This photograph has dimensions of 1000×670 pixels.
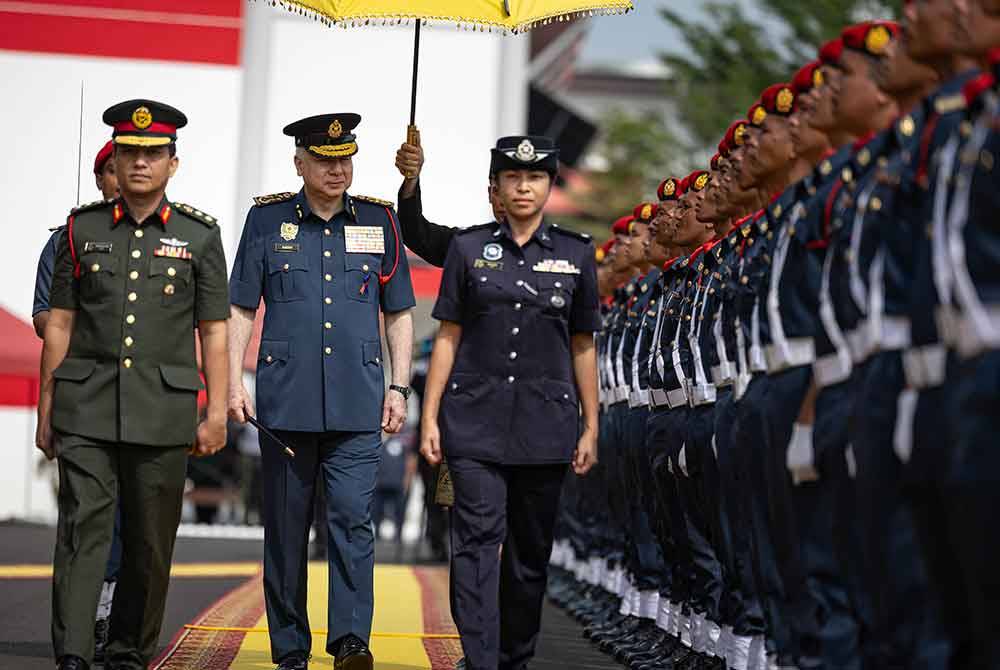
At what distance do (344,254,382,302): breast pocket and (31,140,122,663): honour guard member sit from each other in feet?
3.59

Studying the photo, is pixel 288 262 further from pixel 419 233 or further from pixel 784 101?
pixel 784 101

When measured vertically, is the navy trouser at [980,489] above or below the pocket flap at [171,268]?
below

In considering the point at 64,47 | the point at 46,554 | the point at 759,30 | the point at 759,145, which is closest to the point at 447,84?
the point at 64,47

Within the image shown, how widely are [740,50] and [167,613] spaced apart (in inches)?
803

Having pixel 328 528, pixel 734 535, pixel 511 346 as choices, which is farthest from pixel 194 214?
pixel 734 535

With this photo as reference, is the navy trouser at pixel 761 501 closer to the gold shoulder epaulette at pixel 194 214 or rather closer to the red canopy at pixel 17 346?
the gold shoulder epaulette at pixel 194 214

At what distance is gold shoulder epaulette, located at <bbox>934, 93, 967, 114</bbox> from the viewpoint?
15.7 ft

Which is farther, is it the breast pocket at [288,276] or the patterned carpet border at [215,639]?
the patterned carpet border at [215,639]

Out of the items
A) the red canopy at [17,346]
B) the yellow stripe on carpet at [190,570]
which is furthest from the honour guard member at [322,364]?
the red canopy at [17,346]

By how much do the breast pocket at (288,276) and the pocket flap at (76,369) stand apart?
3.62 ft

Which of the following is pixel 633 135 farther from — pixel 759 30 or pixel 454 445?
pixel 454 445

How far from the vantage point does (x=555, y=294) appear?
7.28 m

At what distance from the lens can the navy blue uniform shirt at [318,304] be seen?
7695 millimetres

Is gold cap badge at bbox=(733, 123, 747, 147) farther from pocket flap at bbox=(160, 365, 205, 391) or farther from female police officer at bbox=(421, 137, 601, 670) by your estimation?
pocket flap at bbox=(160, 365, 205, 391)
